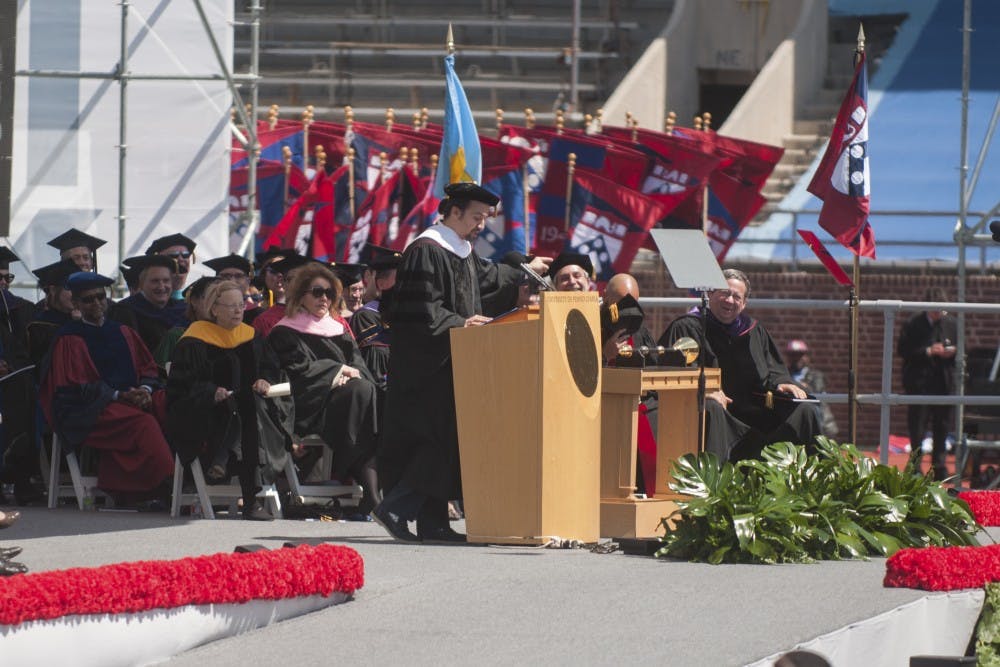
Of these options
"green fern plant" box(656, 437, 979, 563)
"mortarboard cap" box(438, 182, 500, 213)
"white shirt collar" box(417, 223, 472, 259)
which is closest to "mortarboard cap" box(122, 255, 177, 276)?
"white shirt collar" box(417, 223, 472, 259)

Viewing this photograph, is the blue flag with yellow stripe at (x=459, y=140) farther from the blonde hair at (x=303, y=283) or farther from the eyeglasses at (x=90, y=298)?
the eyeglasses at (x=90, y=298)

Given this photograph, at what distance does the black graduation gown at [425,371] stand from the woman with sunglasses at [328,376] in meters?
1.39

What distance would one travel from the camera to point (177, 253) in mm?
12594

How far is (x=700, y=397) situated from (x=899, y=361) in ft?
43.3

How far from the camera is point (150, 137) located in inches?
583

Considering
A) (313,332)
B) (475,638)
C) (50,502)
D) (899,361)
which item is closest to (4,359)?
(50,502)

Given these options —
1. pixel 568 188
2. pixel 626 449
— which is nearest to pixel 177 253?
pixel 626 449

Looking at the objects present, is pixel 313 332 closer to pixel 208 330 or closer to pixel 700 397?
pixel 208 330

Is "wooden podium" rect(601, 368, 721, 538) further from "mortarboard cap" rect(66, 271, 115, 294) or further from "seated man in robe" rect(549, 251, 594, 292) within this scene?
"mortarboard cap" rect(66, 271, 115, 294)

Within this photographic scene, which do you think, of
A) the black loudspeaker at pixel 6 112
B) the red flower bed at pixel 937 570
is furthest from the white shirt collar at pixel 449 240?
the red flower bed at pixel 937 570

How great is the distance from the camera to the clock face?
28.1ft

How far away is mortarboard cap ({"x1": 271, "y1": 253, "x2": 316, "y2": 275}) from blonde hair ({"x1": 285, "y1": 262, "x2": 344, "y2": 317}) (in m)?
0.46

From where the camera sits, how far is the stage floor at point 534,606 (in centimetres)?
609

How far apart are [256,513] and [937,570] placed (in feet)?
13.8
